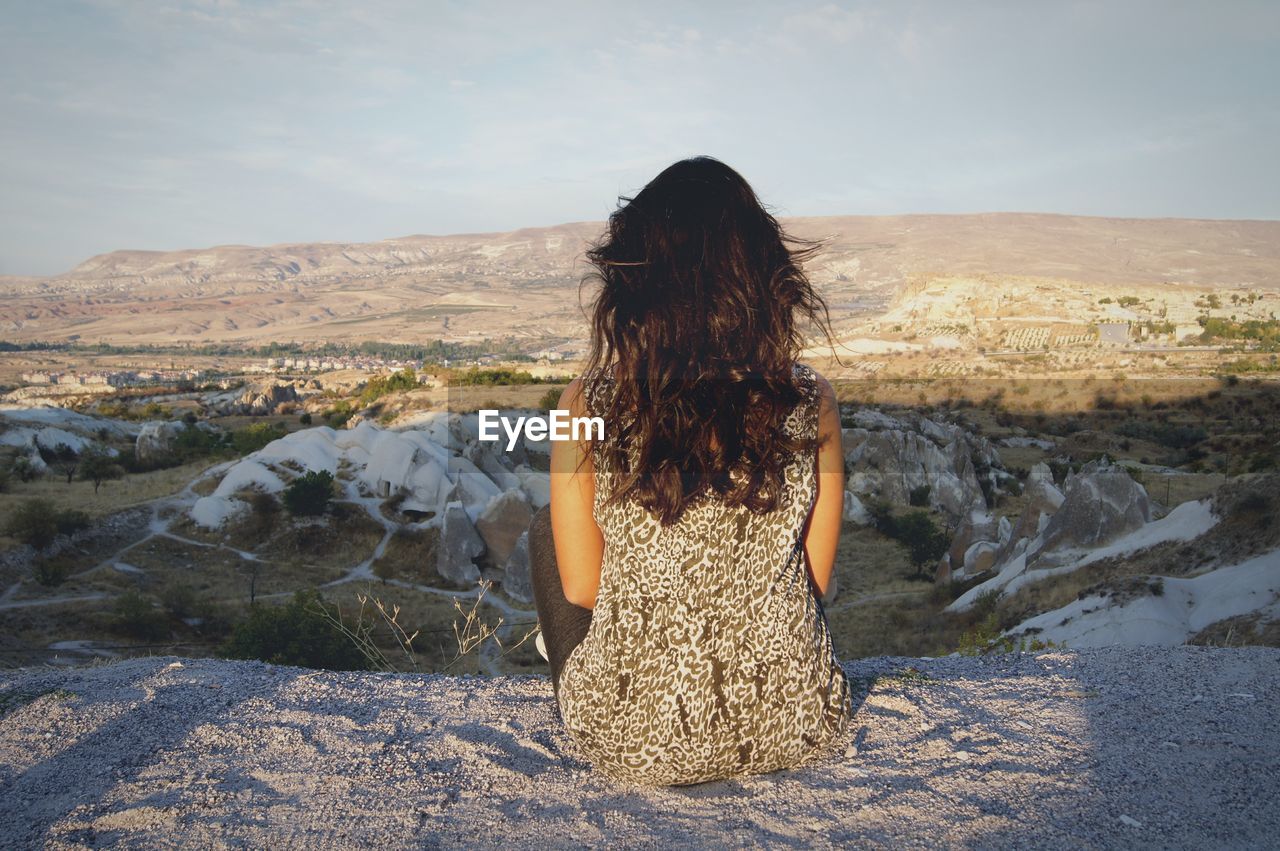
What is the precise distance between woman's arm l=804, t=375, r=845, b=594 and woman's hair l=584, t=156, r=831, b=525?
13 centimetres

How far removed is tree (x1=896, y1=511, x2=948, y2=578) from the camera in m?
17.8

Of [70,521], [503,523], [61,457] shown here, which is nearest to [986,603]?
[503,523]

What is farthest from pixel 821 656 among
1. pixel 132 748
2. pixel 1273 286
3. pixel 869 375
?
pixel 1273 286

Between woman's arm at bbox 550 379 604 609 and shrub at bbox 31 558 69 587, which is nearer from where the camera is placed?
woman's arm at bbox 550 379 604 609

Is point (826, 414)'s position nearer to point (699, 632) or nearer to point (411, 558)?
point (699, 632)

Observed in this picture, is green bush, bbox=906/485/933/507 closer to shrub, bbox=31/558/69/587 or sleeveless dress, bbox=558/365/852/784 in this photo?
shrub, bbox=31/558/69/587

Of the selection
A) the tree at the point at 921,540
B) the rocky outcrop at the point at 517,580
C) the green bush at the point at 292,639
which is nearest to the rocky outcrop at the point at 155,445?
the rocky outcrop at the point at 517,580

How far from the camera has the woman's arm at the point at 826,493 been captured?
201cm

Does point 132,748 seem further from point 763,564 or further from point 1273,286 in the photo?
point 1273,286

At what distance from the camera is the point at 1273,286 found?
251ft

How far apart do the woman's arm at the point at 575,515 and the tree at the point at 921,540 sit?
54.7 ft

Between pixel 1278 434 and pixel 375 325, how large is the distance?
375 feet

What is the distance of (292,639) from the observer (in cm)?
1087

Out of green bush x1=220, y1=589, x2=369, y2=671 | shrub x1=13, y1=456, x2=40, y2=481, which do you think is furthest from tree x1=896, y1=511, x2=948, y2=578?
shrub x1=13, y1=456, x2=40, y2=481
